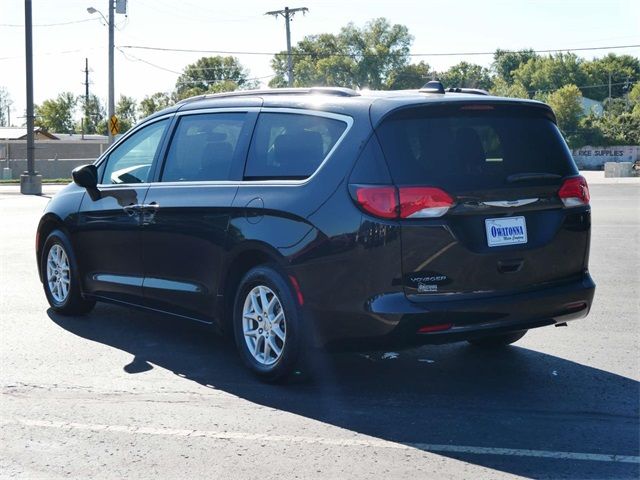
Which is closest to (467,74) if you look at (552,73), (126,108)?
(552,73)

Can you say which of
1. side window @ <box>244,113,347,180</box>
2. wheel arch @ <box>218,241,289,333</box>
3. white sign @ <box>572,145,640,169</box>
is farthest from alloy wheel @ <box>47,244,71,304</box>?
white sign @ <box>572,145,640,169</box>

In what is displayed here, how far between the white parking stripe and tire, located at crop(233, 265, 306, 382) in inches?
35.0

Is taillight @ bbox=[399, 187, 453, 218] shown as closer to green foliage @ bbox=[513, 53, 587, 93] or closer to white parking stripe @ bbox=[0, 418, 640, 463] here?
white parking stripe @ bbox=[0, 418, 640, 463]

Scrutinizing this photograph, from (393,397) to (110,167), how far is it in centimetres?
349

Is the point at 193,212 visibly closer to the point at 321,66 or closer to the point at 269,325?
the point at 269,325

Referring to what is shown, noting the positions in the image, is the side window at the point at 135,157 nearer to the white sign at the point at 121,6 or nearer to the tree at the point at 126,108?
the white sign at the point at 121,6

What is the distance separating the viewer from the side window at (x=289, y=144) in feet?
19.1

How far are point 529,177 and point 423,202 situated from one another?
2.83 feet

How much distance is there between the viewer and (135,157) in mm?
7586

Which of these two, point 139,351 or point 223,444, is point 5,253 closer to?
point 139,351

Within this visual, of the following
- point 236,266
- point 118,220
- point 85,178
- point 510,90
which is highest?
point 510,90

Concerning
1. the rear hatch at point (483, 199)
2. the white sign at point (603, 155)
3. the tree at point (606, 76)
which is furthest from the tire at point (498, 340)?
the tree at point (606, 76)

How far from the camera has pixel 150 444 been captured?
15.9 ft

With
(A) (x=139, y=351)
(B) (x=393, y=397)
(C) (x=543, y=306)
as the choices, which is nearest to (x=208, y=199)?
(A) (x=139, y=351)
